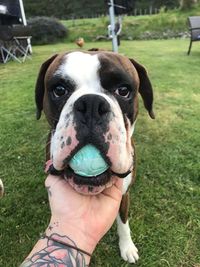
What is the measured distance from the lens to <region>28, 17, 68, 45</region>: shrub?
18392mm

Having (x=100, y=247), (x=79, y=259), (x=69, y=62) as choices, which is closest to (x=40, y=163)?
(x=100, y=247)

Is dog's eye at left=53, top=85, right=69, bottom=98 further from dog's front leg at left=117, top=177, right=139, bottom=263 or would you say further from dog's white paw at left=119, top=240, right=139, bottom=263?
dog's white paw at left=119, top=240, right=139, bottom=263

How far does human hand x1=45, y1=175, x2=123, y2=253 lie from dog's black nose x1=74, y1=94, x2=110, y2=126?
0.38 m

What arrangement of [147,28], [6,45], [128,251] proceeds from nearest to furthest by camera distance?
[128,251]
[6,45]
[147,28]

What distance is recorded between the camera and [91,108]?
5.56 feet

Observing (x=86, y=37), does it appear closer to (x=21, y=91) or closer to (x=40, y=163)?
(x=21, y=91)

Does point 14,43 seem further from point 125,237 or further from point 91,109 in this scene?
point 91,109

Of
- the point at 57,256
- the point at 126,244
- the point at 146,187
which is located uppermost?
the point at 57,256

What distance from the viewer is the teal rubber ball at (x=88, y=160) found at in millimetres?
1704

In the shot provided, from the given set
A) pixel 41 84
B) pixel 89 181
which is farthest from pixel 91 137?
pixel 41 84

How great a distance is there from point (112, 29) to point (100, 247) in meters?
4.14

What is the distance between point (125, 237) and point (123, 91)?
3.73ft

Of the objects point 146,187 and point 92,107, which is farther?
point 146,187

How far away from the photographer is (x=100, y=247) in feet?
8.83
